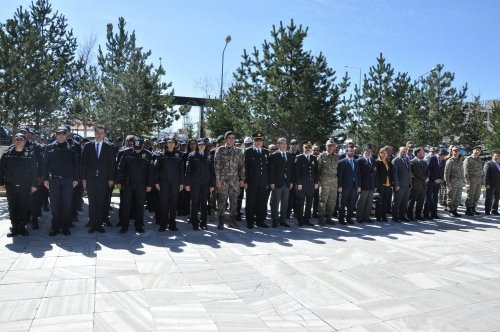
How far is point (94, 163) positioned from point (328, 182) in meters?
5.13

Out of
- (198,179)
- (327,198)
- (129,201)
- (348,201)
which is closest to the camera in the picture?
(129,201)

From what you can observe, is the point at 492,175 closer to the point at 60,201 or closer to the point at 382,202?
the point at 382,202

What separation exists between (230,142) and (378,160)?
4069 mm

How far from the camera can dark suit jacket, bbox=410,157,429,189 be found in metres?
10.4

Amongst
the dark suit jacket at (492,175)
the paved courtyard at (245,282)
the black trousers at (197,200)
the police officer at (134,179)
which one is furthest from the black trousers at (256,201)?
the dark suit jacket at (492,175)

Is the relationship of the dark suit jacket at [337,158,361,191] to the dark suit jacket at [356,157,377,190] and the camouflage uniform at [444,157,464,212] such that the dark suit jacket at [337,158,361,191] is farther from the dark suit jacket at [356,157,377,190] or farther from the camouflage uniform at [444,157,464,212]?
the camouflage uniform at [444,157,464,212]

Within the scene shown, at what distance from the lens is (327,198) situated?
938 centimetres

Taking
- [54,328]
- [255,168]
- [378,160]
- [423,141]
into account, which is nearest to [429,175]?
[378,160]

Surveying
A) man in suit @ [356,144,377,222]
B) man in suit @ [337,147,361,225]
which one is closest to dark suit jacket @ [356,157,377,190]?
man in suit @ [356,144,377,222]

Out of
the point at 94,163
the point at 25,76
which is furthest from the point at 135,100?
the point at 94,163

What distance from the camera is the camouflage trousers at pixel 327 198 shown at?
928 centimetres

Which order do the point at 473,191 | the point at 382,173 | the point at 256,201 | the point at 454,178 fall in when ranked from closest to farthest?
1. the point at 256,201
2. the point at 382,173
3. the point at 454,178
4. the point at 473,191

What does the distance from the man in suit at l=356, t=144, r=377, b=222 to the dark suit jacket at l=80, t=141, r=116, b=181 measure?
227 inches

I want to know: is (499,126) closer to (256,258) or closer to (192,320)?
(256,258)
